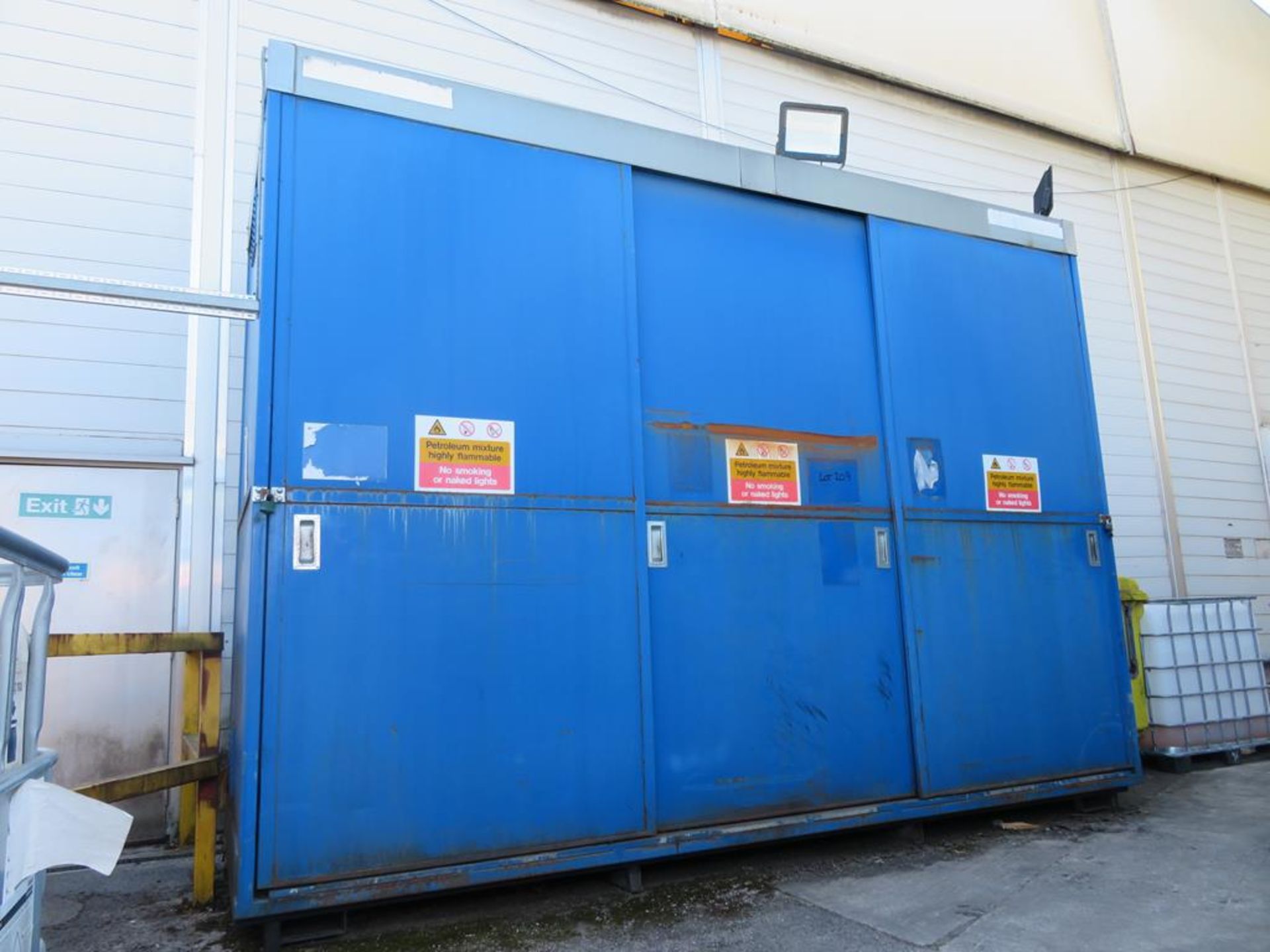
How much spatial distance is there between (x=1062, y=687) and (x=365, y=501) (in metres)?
3.42

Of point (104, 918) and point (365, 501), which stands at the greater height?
point (365, 501)

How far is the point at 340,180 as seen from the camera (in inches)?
120

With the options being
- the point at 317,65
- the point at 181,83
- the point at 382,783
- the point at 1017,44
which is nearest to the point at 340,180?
the point at 317,65

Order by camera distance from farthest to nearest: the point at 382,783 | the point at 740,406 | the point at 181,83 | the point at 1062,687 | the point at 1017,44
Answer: the point at 1017,44 → the point at 181,83 → the point at 1062,687 → the point at 740,406 → the point at 382,783

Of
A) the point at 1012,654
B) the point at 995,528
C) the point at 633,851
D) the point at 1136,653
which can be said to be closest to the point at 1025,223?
the point at 995,528

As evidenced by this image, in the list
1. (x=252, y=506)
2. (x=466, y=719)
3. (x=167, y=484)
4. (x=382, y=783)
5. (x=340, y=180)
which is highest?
(x=340, y=180)

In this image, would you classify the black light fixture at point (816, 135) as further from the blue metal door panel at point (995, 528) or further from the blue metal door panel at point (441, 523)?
the blue metal door panel at point (441, 523)

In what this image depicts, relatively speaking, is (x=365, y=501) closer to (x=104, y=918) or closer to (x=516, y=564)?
(x=516, y=564)

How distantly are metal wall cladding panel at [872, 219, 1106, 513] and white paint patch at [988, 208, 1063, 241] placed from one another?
12 centimetres

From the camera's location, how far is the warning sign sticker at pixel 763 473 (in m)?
3.58

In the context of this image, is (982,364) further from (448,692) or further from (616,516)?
(448,692)

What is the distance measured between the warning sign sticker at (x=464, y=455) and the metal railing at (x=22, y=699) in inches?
49.3

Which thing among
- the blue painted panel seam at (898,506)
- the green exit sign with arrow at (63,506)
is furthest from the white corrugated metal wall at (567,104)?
the blue painted panel seam at (898,506)

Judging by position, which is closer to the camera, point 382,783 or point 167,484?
point 382,783
